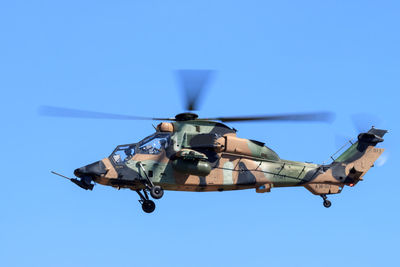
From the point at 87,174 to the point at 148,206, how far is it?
11.2 feet

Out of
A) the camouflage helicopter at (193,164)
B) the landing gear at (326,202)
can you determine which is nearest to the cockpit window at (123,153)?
the camouflage helicopter at (193,164)

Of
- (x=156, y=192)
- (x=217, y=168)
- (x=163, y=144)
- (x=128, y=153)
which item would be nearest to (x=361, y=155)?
(x=217, y=168)

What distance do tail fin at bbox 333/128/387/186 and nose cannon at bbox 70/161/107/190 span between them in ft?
40.6

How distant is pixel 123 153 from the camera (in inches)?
1246

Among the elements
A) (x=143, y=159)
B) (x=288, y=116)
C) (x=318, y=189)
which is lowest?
(x=318, y=189)

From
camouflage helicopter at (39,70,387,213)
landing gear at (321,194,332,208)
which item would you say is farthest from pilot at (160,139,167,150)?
landing gear at (321,194,332,208)

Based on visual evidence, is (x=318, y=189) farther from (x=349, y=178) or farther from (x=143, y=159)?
(x=143, y=159)

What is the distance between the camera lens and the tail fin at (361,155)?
115 feet

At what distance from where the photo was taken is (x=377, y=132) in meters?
36.3

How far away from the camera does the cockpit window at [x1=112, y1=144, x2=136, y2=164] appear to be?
31372 millimetres

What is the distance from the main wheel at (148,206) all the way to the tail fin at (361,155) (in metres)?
9.89

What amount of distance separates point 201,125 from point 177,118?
1198mm

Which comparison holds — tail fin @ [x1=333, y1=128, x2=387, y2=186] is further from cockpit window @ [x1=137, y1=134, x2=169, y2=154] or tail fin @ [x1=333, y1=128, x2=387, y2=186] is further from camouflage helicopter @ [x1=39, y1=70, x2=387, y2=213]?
cockpit window @ [x1=137, y1=134, x2=169, y2=154]

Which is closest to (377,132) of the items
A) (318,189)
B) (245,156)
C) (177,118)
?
(318,189)
